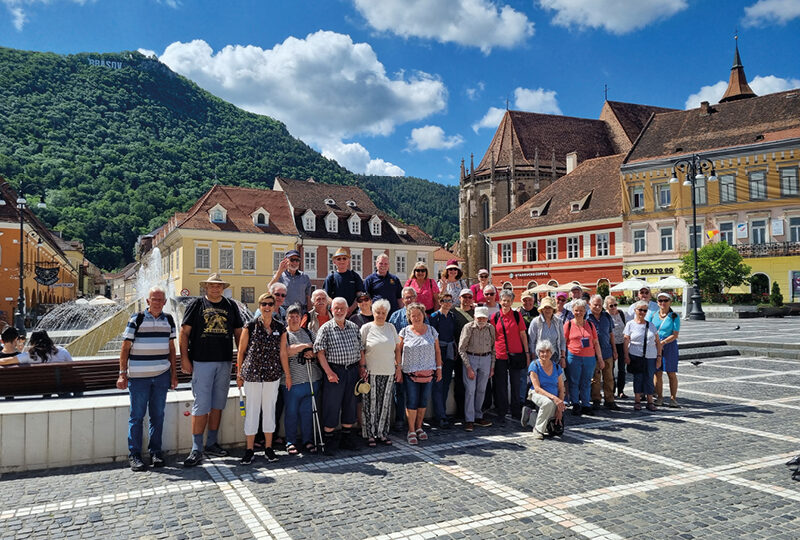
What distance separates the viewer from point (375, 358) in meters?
7.45

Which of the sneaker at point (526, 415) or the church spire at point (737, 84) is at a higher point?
the church spire at point (737, 84)

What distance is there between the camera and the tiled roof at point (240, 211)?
4069 cm

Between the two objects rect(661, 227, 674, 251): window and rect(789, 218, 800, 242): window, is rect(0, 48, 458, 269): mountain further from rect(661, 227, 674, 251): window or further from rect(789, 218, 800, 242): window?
rect(789, 218, 800, 242): window

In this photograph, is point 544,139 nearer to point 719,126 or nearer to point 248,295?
point 719,126

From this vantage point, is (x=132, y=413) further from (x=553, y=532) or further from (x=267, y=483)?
(x=553, y=532)

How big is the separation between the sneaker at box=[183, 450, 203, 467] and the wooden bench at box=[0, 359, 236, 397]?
131cm

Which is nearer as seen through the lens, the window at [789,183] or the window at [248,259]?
the window at [789,183]

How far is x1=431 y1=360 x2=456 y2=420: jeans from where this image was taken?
832cm

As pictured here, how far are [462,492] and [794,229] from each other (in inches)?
1540

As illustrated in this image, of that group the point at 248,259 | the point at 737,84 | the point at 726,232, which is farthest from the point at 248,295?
the point at 737,84

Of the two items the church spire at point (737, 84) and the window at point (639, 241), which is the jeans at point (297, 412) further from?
the church spire at point (737, 84)

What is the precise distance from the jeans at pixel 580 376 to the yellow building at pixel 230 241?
1267 inches

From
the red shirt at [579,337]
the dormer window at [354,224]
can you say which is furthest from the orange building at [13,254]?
the red shirt at [579,337]

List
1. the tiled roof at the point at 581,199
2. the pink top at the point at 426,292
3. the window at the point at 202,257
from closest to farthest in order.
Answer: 1. the pink top at the point at 426,292
2. the window at the point at 202,257
3. the tiled roof at the point at 581,199
